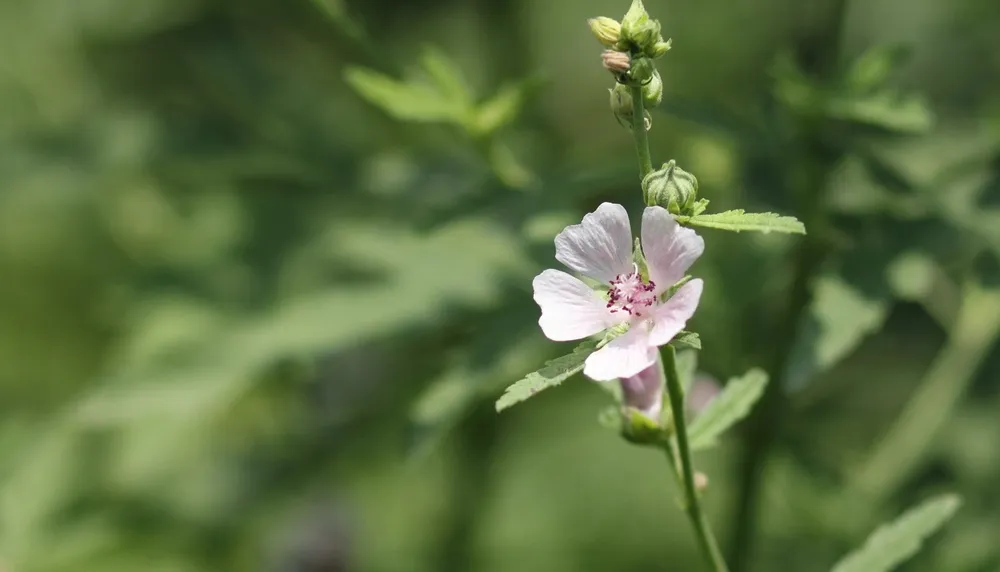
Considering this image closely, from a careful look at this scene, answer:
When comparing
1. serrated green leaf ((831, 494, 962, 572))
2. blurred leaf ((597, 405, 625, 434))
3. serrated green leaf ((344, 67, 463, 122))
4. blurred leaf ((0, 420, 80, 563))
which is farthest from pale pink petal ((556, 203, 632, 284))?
blurred leaf ((0, 420, 80, 563))

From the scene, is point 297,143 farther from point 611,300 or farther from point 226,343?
point 611,300

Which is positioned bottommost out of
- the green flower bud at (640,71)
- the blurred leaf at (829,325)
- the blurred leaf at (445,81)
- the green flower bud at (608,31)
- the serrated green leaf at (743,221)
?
the serrated green leaf at (743,221)

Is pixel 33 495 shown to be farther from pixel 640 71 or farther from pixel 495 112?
pixel 640 71

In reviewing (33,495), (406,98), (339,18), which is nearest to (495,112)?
(406,98)

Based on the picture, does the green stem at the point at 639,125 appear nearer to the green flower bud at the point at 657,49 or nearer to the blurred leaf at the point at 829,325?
the green flower bud at the point at 657,49

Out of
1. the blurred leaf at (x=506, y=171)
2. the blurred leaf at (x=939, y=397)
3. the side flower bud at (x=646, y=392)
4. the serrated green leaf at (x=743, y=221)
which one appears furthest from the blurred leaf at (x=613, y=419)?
the blurred leaf at (x=939, y=397)

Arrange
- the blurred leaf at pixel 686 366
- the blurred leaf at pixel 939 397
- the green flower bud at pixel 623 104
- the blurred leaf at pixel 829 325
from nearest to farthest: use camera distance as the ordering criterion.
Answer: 1. the green flower bud at pixel 623 104
2. the blurred leaf at pixel 686 366
3. the blurred leaf at pixel 829 325
4. the blurred leaf at pixel 939 397
